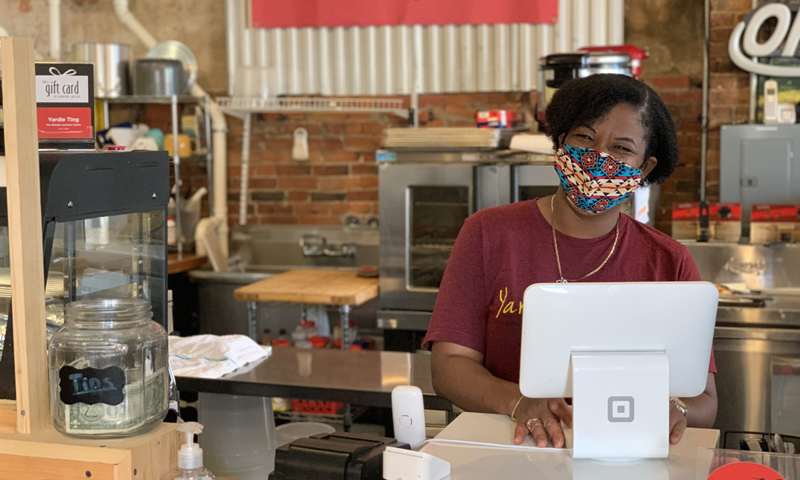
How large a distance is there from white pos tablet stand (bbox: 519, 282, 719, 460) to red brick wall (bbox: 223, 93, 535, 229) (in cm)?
321

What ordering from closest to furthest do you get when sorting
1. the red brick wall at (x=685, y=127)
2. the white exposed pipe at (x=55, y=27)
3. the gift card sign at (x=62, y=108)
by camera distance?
the gift card sign at (x=62, y=108) → the red brick wall at (x=685, y=127) → the white exposed pipe at (x=55, y=27)

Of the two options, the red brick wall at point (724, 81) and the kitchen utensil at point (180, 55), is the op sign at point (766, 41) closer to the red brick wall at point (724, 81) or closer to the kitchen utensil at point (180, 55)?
the red brick wall at point (724, 81)

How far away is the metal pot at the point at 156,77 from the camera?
4508mm

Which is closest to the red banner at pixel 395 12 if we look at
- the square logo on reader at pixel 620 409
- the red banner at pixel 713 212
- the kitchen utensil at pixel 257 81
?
the kitchen utensil at pixel 257 81

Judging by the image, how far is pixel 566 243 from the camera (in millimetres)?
1925

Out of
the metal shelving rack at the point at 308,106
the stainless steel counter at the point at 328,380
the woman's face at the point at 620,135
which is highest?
the metal shelving rack at the point at 308,106

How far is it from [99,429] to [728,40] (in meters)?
3.55

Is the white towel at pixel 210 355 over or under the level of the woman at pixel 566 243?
under

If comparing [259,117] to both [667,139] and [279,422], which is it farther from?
[667,139]

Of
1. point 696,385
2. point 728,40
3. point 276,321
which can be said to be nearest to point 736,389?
point 728,40

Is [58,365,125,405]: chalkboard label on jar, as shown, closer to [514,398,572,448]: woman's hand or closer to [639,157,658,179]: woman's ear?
[514,398,572,448]: woman's hand

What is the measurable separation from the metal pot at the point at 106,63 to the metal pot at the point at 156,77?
0.54 ft

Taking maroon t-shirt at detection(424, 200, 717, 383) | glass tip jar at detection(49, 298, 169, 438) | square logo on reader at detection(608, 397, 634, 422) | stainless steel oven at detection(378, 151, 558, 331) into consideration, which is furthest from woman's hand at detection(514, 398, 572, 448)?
stainless steel oven at detection(378, 151, 558, 331)

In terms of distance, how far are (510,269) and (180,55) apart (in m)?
3.43
